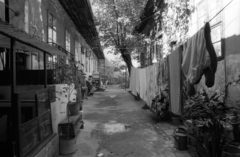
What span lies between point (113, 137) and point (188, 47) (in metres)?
3.23

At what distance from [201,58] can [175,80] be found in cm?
143

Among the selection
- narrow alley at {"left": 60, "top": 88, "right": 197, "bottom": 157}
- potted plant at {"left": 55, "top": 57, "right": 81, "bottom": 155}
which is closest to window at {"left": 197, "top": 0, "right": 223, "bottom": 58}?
narrow alley at {"left": 60, "top": 88, "right": 197, "bottom": 157}

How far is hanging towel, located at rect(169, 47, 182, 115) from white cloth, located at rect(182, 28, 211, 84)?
0.46 metres

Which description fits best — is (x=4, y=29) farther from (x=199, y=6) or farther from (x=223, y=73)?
(x=199, y=6)

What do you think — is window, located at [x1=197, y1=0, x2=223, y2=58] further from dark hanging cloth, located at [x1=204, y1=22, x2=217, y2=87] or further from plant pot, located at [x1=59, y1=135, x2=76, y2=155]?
plant pot, located at [x1=59, y1=135, x2=76, y2=155]

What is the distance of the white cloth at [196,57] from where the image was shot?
2.88m

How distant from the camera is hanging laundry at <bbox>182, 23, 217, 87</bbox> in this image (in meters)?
2.75

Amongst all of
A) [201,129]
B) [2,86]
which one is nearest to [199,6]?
[201,129]

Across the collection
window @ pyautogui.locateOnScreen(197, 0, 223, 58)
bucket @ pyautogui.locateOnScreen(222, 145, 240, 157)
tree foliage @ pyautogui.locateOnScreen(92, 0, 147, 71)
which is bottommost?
bucket @ pyautogui.locateOnScreen(222, 145, 240, 157)

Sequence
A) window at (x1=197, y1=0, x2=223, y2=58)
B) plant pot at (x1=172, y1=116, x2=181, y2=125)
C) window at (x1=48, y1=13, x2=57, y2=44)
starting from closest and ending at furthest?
window at (x1=197, y1=0, x2=223, y2=58)
plant pot at (x1=172, y1=116, x2=181, y2=125)
window at (x1=48, y1=13, x2=57, y2=44)

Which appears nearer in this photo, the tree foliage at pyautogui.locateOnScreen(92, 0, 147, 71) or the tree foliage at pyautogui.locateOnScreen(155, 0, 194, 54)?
the tree foliage at pyautogui.locateOnScreen(155, 0, 194, 54)

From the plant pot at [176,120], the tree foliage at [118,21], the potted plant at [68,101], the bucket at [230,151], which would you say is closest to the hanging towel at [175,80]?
the bucket at [230,151]

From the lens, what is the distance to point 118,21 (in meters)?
12.5

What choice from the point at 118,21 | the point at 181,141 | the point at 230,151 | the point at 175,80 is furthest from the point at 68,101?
the point at 118,21
